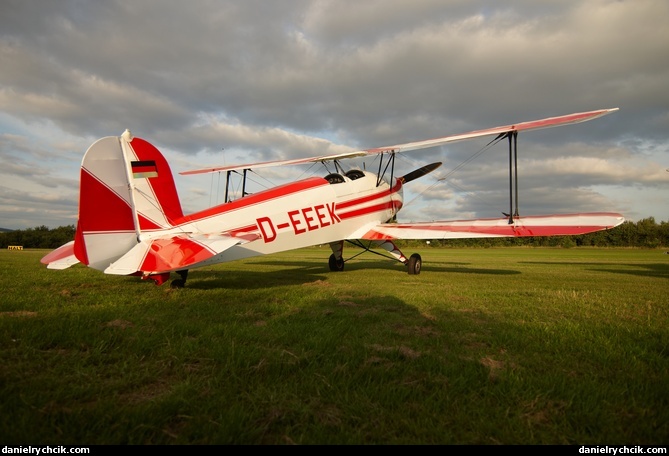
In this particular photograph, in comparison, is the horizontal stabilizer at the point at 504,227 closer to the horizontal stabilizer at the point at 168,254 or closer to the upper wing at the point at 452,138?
the upper wing at the point at 452,138

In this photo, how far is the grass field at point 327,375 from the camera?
2.00 meters

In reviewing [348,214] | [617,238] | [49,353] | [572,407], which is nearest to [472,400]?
[572,407]

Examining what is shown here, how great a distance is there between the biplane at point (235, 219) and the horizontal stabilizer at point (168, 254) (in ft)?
0.05

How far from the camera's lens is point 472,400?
2.39m

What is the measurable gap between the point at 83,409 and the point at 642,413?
3143 millimetres

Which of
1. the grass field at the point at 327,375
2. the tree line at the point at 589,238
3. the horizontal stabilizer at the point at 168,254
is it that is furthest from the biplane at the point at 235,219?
the tree line at the point at 589,238

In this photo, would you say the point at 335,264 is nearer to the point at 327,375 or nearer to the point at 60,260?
the point at 60,260

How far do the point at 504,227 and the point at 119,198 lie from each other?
944 centimetres

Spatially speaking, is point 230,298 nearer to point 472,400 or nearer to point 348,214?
point 472,400

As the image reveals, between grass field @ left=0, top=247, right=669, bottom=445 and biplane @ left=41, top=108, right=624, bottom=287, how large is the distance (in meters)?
1.18

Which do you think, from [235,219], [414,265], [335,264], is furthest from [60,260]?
[414,265]

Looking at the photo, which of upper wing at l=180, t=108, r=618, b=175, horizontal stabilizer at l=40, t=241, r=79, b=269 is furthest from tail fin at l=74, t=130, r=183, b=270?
upper wing at l=180, t=108, r=618, b=175

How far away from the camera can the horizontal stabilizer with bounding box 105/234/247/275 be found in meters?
5.80

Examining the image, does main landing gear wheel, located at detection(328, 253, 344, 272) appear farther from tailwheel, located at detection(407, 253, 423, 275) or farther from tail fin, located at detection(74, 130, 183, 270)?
tail fin, located at detection(74, 130, 183, 270)
